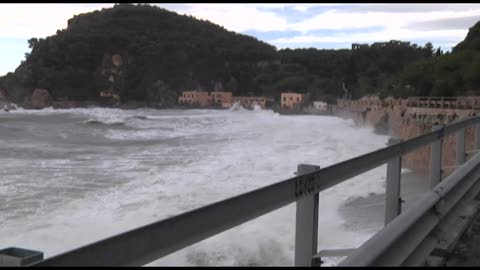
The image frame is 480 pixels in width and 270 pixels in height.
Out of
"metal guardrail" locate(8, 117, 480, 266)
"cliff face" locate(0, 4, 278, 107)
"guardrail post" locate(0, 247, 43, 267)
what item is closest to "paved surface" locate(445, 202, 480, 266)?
"metal guardrail" locate(8, 117, 480, 266)

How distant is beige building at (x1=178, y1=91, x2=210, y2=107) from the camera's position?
17691 centimetres

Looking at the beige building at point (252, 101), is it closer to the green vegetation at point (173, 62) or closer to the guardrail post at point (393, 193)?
the green vegetation at point (173, 62)

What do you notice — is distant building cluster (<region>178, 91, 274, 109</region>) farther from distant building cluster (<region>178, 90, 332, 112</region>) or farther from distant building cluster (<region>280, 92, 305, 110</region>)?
distant building cluster (<region>280, 92, 305, 110</region>)

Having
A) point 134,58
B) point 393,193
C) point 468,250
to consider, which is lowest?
point 468,250

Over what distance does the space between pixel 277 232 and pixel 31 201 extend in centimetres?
658

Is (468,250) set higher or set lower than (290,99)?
higher

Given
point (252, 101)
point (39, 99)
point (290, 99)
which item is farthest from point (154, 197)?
point (252, 101)

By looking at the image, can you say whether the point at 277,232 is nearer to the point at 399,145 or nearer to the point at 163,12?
the point at 399,145

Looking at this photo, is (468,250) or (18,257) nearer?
(18,257)

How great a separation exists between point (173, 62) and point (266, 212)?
172444 millimetres

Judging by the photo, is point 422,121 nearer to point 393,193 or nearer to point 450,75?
point 450,75

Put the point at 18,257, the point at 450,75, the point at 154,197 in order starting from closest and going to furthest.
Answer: the point at 18,257
the point at 154,197
the point at 450,75

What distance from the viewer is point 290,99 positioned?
515 feet

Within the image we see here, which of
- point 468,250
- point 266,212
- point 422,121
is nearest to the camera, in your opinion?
point 266,212
